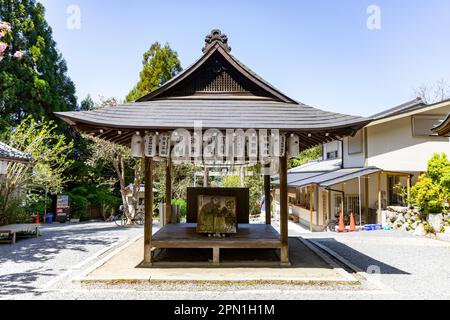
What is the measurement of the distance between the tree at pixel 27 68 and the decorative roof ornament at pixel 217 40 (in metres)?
16.5

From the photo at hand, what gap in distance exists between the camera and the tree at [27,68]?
1886 centimetres

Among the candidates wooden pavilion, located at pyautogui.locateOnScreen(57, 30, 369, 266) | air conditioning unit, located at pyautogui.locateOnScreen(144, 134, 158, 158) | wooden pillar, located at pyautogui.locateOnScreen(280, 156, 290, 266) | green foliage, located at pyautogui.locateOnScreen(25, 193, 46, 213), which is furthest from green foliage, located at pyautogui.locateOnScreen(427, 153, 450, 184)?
green foliage, located at pyautogui.locateOnScreen(25, 193, 46, 213)

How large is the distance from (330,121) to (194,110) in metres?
2.87

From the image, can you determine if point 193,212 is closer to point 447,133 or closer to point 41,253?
point 41,253

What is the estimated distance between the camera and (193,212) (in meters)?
9.90

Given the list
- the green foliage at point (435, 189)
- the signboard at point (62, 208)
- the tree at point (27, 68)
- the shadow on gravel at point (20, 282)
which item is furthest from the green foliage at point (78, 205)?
the green foliage at point (435, 189)

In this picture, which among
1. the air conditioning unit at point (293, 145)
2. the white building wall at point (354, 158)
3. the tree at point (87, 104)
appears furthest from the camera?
the tree at point (87, 104)

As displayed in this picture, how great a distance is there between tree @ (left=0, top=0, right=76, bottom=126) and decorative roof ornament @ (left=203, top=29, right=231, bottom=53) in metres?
16.5

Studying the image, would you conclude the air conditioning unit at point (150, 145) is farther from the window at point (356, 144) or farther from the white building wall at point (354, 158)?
the window at point (356, 144)

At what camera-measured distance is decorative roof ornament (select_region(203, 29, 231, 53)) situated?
7276mm

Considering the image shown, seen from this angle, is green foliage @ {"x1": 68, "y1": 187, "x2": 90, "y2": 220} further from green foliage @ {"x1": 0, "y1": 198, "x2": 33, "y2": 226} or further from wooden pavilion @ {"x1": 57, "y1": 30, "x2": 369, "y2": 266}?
wooden pavilion @ {"x1": 57, "y1": 30, "x2": 369, "y2": 266}

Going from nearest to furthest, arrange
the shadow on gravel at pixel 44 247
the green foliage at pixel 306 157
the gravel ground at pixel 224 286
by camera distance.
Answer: the gravel ground at pixel 224 286 < the shadow on gravel at pixel 44 247 < the green foliage at pixel 306 157

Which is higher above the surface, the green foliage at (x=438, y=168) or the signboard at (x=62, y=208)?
the green foliage at (x=438, y=168)

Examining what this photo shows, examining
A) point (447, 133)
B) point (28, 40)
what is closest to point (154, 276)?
point (447, 133)
